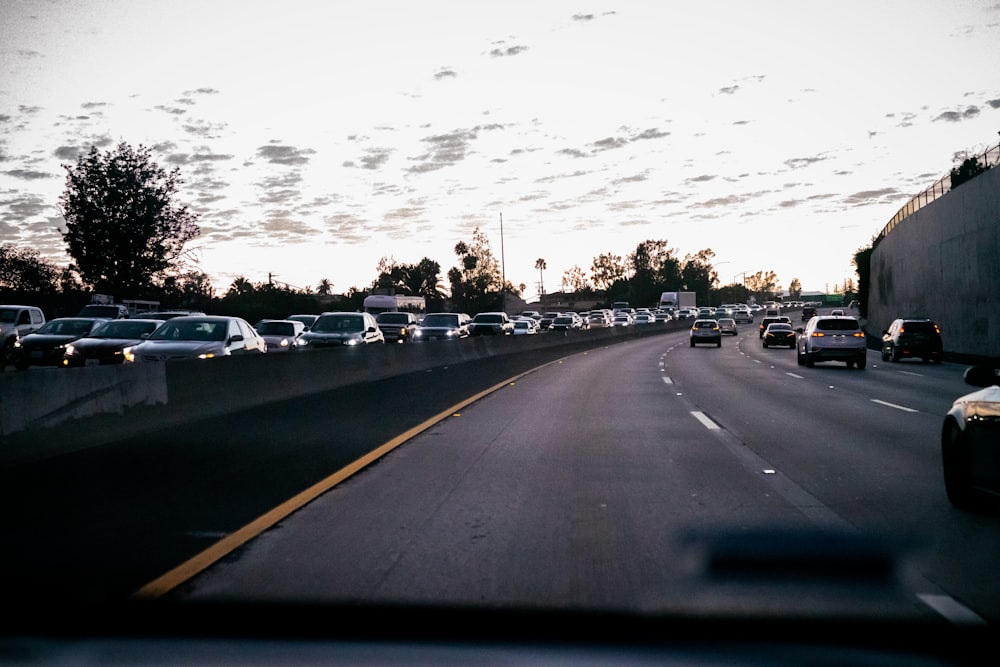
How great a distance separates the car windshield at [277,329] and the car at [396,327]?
318 inches

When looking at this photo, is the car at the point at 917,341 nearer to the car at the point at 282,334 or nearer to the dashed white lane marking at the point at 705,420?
the car at the point at 282,334

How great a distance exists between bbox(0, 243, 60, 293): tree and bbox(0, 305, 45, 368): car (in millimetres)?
61732

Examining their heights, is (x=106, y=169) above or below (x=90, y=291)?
above

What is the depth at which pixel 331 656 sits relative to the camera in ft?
14.2

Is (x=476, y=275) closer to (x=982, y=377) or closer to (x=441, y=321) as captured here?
(x=441, y=321)

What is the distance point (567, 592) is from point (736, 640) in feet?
3.43

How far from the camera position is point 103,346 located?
22109 mm

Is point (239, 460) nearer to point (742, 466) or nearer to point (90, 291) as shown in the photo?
point (742, 466)

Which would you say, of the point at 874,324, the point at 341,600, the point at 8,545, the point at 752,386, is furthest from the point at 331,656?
the point at 874,324

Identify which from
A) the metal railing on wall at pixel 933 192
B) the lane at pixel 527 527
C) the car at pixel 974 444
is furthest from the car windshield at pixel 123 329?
the metal railing on wall at pixel 933 192

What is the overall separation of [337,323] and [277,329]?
6.41 feet

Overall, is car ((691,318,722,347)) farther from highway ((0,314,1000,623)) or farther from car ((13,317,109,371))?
highway ((0,314,1000,623))

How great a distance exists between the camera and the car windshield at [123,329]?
77.5 ft


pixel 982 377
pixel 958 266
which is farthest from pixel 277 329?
pixel 958 266
